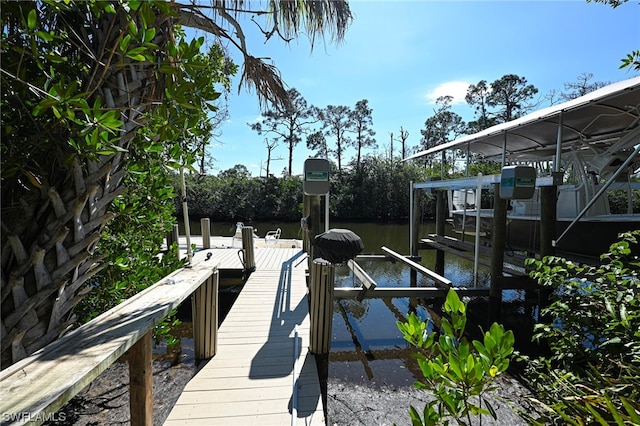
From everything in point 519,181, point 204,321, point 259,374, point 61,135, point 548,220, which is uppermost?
point 519,181

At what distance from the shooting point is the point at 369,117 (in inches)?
1427

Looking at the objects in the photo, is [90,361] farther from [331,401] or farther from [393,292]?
[393,292]

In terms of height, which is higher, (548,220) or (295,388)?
(548,220)

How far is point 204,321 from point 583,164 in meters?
7.69

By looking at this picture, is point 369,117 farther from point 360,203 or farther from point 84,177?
point 84,177

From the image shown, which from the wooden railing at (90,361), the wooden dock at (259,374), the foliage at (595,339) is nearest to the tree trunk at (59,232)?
the wooden railing at (90,361)

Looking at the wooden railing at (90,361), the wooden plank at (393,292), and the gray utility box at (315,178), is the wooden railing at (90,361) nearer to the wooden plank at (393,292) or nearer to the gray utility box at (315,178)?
the gray utility box at (315,178)

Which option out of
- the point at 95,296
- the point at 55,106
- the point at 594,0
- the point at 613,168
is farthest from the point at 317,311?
the point at 613,168

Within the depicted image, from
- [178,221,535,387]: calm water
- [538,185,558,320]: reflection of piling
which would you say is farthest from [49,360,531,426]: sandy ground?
[538,185,558,320]: reflection of piling

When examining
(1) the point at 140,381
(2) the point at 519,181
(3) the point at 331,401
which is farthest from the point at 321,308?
(2) the point at 519,181

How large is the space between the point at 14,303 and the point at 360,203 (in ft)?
91.0

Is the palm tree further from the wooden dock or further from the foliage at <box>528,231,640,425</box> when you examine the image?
the foliage at <box>528,231,640,425</box>

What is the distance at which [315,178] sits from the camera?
479 cm

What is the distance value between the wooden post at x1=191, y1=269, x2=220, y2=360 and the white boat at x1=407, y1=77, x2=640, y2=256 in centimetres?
542
